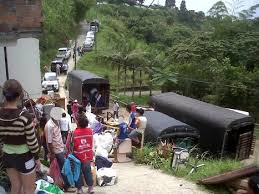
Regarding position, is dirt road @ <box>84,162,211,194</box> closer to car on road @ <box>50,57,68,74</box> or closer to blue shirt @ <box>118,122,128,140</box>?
blue shirt @ <box>118,122,128,140</box>

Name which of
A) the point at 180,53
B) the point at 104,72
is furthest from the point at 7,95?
the point at 104,72

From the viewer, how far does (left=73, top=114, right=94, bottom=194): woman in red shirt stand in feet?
21.4

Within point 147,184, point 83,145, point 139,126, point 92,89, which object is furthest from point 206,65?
point 83,145

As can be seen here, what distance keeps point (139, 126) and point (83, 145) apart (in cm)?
367

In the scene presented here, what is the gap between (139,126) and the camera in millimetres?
10070

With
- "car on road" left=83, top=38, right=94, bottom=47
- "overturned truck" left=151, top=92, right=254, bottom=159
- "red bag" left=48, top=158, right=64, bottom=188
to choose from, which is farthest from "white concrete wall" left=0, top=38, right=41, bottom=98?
"car on road" left=83, top=38, right=94, bottom=47

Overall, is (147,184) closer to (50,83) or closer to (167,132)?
(167,132)

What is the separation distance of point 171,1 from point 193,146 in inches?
4706

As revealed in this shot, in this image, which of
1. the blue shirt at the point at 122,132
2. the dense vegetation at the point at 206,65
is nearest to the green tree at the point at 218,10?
the dense vegetation at the point at 206,65

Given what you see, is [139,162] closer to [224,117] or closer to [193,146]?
[193,146]

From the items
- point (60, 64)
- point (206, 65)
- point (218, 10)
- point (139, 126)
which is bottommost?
point (60, 64)

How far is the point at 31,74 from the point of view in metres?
21.2

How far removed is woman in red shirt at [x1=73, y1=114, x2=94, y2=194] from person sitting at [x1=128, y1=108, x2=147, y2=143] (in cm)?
344

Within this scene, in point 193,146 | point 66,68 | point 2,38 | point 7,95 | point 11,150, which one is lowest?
point 66,68
